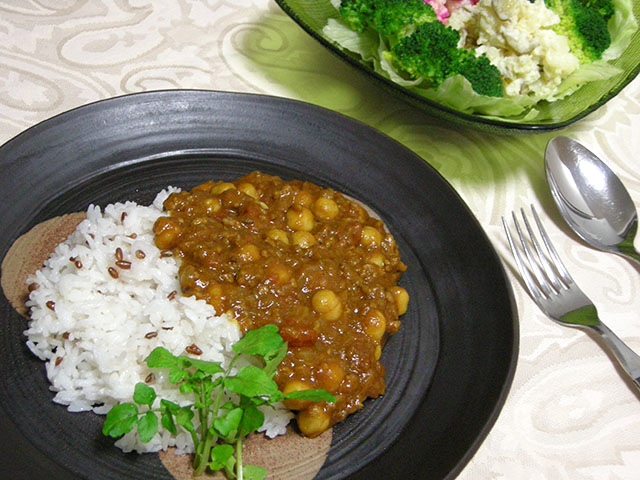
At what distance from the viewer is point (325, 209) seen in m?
3.17

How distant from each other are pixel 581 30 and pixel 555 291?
6.09 ft

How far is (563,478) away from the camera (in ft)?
8.75

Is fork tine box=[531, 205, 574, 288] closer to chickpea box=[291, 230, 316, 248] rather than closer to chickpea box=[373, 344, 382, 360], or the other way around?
chickpea box=[373, 344, 382, 360]

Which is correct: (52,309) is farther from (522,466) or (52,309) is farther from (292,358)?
(522,466)

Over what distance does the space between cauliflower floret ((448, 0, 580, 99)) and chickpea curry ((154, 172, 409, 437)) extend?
4.86ft

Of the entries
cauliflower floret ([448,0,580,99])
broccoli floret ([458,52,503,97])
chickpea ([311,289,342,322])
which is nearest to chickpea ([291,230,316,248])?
chickpea ([311,289,342,322])

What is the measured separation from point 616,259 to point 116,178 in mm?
2717

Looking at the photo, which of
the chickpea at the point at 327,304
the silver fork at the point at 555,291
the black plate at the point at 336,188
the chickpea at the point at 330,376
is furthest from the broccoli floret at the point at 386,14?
the chickpea at the point at 330,376

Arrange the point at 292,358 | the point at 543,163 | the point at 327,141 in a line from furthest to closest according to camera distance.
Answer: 1. the point at 543,163
2. the point at 327,141
3. the point at 292,358

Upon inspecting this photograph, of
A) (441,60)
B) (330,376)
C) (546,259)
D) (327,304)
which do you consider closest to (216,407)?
(330,376)

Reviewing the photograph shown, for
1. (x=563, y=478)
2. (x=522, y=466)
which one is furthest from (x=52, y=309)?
(x=563, y=478)

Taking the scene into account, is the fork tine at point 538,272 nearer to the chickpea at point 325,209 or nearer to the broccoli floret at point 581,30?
the chickpea at point 325,209

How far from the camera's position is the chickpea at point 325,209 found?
3.17 metres

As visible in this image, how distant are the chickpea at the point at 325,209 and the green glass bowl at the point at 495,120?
3.00 ft
